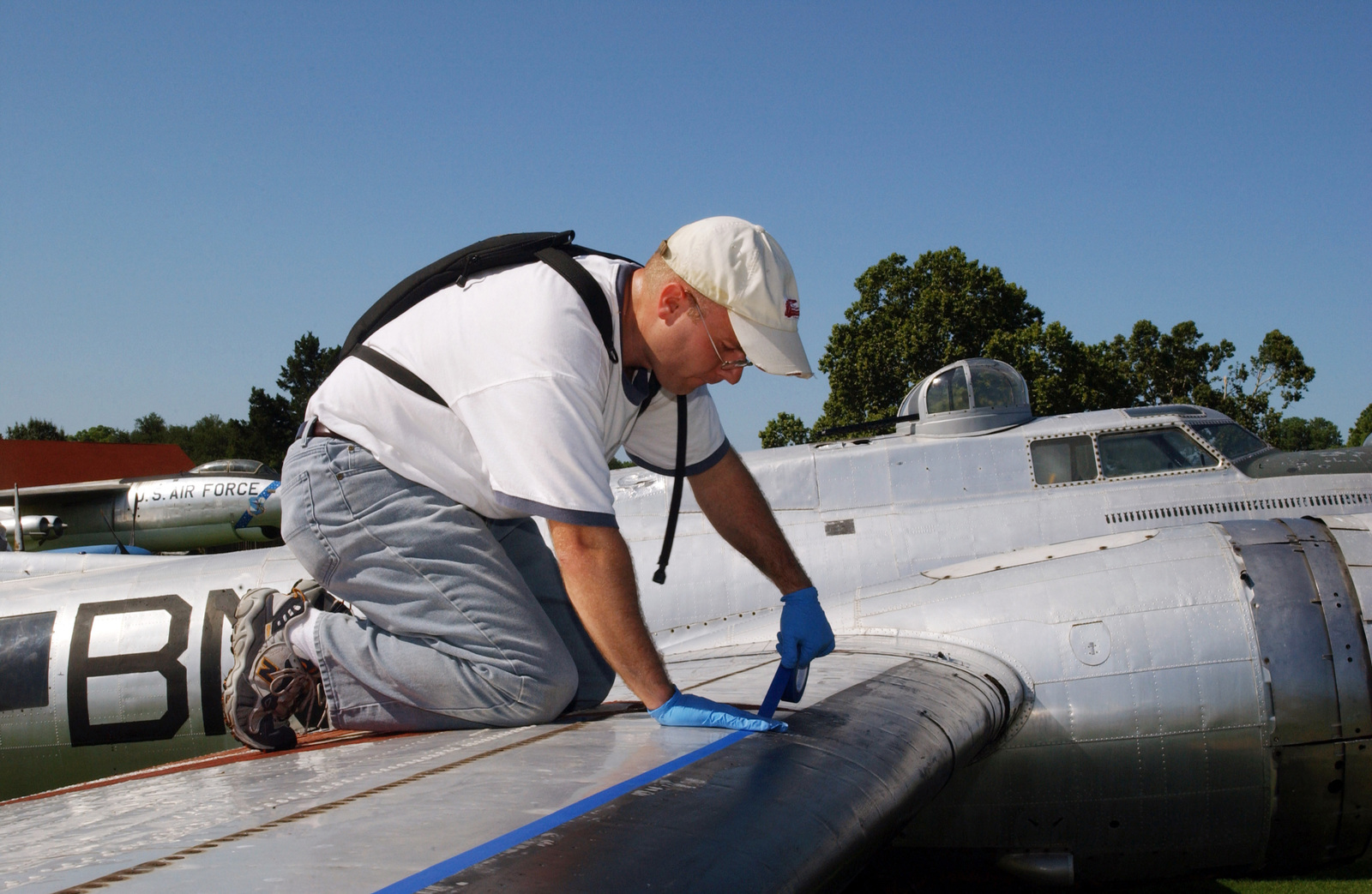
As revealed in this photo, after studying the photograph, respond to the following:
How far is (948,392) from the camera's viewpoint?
→ 7113 millimetres

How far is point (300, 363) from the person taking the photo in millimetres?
58938

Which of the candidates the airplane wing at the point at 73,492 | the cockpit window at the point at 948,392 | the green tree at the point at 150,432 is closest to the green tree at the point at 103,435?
the green tree at the point at 150,432

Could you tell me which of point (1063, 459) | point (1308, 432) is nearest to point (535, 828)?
point (1063, 459)

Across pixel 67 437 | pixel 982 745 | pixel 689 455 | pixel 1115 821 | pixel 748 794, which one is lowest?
pixel 1115 821

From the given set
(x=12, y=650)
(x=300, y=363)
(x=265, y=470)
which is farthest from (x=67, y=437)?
(x=12, y=650)

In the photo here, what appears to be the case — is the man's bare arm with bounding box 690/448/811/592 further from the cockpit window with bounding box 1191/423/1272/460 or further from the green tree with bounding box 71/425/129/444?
the green tree with bounding box 71/425/129/444

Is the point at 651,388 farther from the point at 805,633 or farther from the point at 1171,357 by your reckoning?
the point at 1171,357

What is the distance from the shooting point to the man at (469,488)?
2447 mm

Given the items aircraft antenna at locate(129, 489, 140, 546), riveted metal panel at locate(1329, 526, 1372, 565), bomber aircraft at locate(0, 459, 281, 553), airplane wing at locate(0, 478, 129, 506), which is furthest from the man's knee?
aircraft antenna at locate(129, 489, 140, 546)

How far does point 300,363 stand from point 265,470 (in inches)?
1480

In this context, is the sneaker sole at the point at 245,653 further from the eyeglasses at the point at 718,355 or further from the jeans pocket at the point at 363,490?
the eyeglasses at the point at 718,355

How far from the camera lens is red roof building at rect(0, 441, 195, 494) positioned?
3819cm

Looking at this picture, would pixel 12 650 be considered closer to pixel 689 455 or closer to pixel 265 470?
pixel 689 455

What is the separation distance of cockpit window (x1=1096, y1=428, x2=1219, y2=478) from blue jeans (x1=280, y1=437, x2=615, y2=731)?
5.11 m
